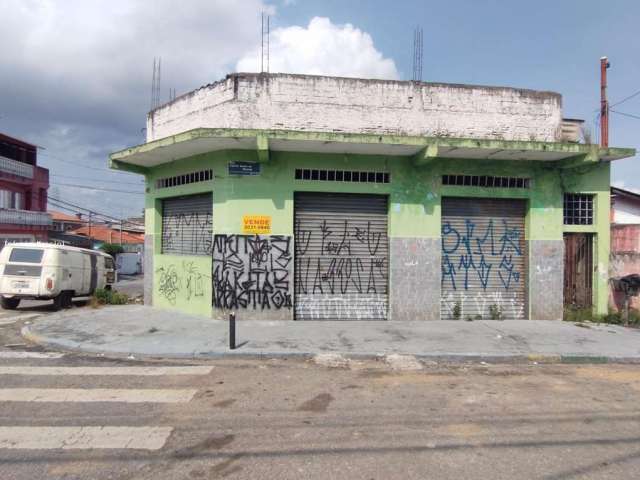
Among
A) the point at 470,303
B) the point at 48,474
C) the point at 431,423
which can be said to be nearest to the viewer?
the point at 48,474

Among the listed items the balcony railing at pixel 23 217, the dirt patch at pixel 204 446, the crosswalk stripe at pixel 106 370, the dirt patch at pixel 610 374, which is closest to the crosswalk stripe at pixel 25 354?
the crosswalk stripe at pixel 106 370

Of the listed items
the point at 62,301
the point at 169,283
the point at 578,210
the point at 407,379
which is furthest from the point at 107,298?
the point at 578,210

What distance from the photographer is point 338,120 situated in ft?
34.3

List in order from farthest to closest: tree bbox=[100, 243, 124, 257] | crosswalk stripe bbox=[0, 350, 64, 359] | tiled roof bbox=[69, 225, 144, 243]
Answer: tiled roof bbox=[69, 225, 144, 243], tree bbox=[100, 243, 124, 257], crosswalk stripe bbox=[0, 350, 64, 359]

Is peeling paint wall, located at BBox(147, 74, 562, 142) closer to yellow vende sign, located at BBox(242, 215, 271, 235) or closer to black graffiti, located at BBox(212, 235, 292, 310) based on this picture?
yellow vende sign, located at BBox(242, 215, 271, 235)

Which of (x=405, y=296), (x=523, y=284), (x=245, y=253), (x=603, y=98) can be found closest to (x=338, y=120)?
(x=245, y=253)

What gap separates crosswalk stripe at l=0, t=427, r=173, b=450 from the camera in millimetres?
3988

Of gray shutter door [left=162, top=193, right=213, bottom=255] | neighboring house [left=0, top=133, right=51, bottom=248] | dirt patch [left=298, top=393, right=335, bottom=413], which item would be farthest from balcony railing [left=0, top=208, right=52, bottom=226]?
dirt patch [left=298, top=393, right=335, bottom=413]

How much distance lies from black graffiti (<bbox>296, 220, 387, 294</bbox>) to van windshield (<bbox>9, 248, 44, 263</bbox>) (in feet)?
25.8

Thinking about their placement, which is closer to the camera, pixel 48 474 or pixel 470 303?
pixel 48 474

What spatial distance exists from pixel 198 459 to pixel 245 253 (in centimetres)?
670

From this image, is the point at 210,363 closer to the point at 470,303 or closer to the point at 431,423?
the point at 431,423

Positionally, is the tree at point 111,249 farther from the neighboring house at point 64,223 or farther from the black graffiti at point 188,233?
the black graffiti at point 188,233

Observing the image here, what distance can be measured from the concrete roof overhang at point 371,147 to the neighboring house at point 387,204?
0.05 meters
